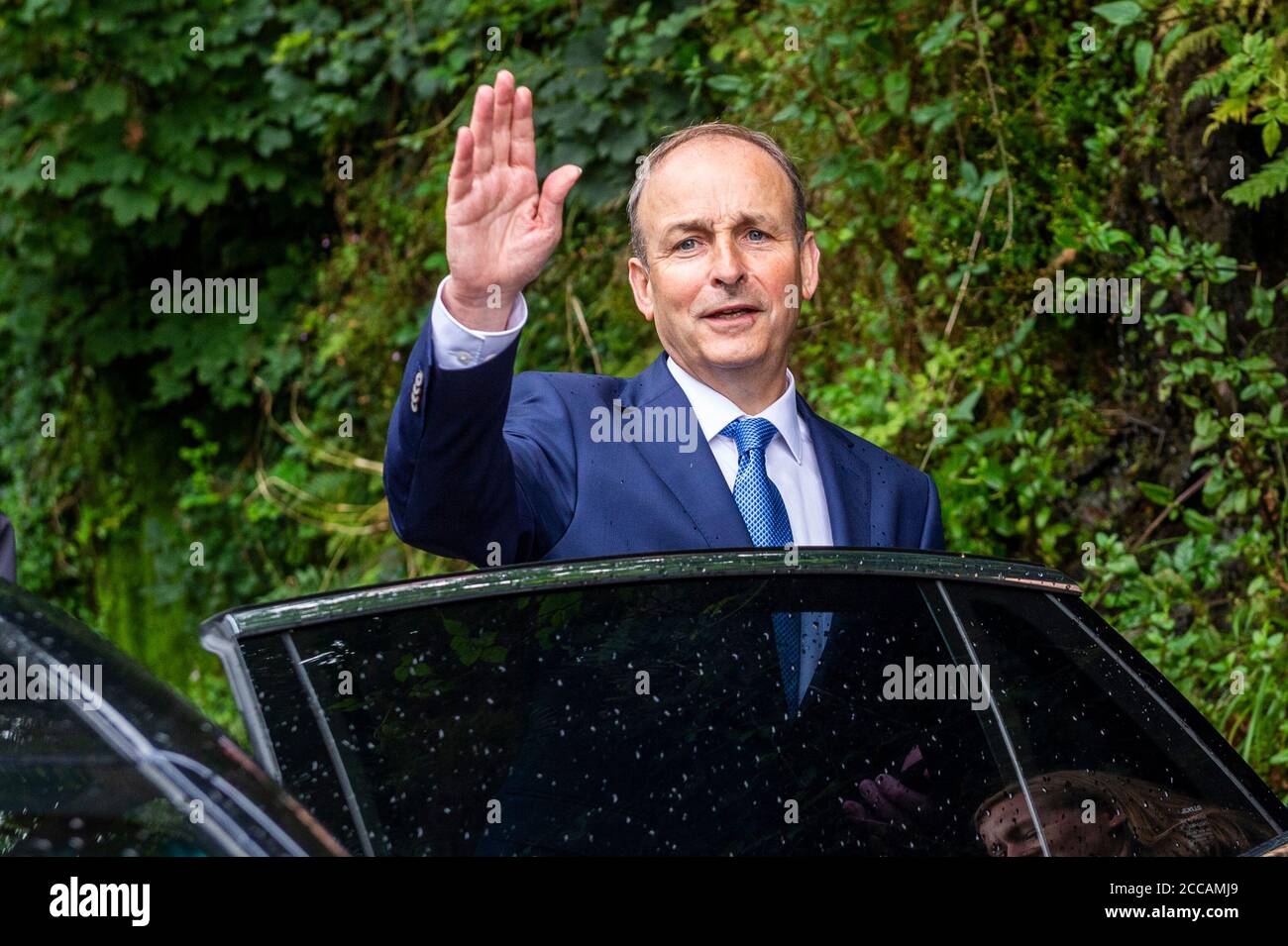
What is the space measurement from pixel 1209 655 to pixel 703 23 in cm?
301

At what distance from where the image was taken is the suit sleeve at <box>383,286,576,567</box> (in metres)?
2.18

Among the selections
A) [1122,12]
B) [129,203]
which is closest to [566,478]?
[1122,12]

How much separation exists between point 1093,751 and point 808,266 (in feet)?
4.78

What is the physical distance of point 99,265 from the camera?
791 centimetres

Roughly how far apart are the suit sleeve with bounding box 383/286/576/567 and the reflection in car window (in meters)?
0.87

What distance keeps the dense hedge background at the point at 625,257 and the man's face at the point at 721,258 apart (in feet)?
5.44

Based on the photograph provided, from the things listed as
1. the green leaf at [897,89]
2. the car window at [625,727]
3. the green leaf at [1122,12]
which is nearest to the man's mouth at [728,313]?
the car window at [625,727]

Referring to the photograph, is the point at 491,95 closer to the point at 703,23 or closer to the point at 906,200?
the point at 906,200

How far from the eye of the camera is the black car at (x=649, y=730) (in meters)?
1.35

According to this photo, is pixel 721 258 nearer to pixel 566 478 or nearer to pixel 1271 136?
pixel 566 478

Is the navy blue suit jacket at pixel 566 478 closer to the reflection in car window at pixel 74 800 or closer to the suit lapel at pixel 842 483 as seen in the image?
the suit lapel at pixel 842 483

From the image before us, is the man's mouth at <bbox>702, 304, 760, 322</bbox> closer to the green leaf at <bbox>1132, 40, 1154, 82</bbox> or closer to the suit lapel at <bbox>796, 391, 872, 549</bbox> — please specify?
the suit lapel at <bbox>796, 391, 872, 549</bbox>

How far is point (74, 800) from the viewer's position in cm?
130

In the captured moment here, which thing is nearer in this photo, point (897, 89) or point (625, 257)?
point (897, 89)
